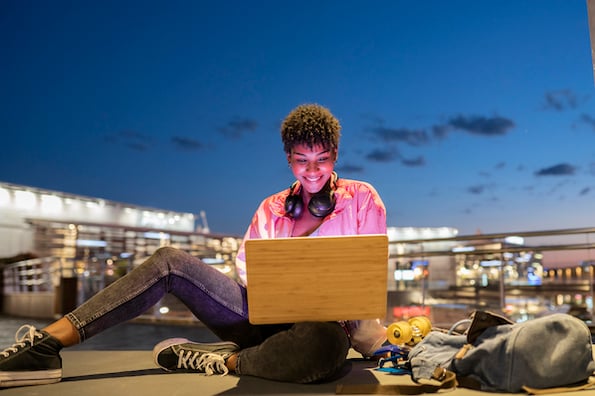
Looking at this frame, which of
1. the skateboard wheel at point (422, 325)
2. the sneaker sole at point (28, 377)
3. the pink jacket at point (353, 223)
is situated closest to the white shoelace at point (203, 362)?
the pink jacket at point (353, 223)

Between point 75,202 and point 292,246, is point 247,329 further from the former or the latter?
point 75,202

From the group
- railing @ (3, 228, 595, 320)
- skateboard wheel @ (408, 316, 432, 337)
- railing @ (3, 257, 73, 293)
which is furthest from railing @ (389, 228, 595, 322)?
railing @ (3, 257, 73, 293)

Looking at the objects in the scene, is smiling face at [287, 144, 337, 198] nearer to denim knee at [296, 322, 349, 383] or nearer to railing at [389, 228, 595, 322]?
denim knee at [296, 322, 349, 383]

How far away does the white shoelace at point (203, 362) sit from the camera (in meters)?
2.08

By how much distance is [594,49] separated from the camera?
2842 millimetres

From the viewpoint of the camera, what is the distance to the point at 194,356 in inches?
85.0

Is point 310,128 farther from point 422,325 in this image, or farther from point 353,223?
Answer: point 422,325

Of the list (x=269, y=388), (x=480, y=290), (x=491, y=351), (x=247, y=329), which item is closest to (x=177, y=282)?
(x=247, y=329)

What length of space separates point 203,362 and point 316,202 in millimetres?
800

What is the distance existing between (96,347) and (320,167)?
306 centimetres

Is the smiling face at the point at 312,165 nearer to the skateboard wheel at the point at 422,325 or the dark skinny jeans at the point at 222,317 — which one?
the dark skinny jeans at the point at 222,317

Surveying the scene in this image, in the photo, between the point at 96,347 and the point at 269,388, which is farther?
the point at 96,347

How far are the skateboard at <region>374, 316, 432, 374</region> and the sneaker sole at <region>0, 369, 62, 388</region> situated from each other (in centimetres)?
126

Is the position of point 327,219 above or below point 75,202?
below
